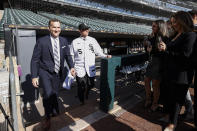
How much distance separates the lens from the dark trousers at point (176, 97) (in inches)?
90.0

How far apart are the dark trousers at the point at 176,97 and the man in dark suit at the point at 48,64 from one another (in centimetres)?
201

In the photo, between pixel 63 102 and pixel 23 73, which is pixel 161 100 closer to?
Result: pixel 63 102

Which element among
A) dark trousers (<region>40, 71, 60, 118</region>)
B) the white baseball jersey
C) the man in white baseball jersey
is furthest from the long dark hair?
dark trousers (<region>40, 71, 60, 118</region>)

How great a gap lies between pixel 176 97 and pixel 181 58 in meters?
0.60

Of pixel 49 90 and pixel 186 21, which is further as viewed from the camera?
pixel 49 90

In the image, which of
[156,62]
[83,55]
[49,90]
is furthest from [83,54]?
[156,62]

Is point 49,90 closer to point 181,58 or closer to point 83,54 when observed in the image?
point 83,54

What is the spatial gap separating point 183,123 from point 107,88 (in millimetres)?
1564

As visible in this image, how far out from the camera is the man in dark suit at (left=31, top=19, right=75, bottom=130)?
2662mm

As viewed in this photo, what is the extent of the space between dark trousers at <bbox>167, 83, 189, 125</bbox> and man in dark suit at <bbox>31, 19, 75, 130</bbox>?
2.01 m

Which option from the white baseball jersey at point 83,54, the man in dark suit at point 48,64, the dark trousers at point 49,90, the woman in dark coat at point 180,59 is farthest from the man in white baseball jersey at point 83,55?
the woman in dark coat at point 180,59

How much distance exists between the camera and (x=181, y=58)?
2.21 metres

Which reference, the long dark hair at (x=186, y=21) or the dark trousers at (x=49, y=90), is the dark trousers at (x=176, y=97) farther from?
the dark trousers at (x=49, y=90)

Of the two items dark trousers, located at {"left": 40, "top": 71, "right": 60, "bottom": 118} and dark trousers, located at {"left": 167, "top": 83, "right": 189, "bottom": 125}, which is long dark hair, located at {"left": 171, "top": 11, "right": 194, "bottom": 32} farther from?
dark trousers, located at {"left": 40, "top": 71, "right": 60, "bottom": 118}
